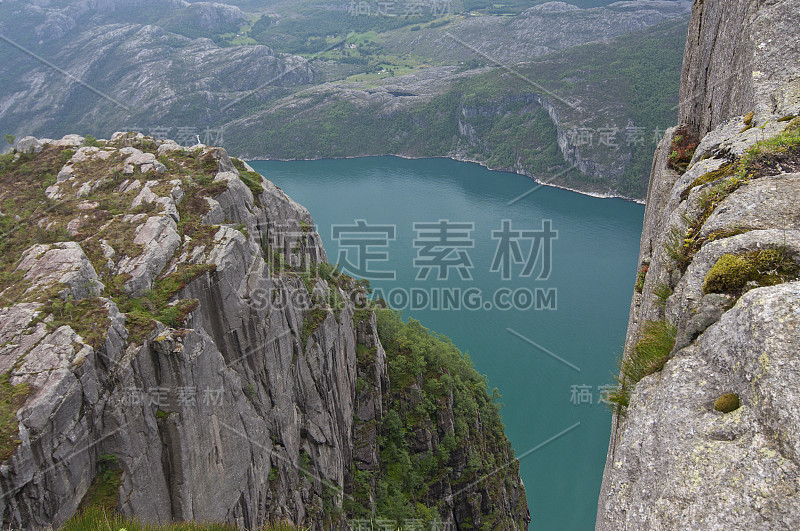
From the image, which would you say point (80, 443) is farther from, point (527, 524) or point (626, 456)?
point (527, 524)

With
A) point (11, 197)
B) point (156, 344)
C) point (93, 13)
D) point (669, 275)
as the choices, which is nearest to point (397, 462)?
point (156, 344)

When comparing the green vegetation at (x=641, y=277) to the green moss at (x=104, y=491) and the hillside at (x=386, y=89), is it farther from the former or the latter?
the hillside at (x=386, y=89)

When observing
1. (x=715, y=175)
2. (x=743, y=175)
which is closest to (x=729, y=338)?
(x=743, y=175)

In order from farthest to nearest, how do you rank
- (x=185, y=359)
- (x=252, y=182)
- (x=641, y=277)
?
(x=252, y=182) < (x=185, y=359) < (x=641, y=277)

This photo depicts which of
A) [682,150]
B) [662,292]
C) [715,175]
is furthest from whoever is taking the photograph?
[682,150]

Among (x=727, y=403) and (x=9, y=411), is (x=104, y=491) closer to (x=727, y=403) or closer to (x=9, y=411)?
(x=9, y=411)

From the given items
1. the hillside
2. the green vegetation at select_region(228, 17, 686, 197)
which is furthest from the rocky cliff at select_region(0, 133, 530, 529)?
the hillside
